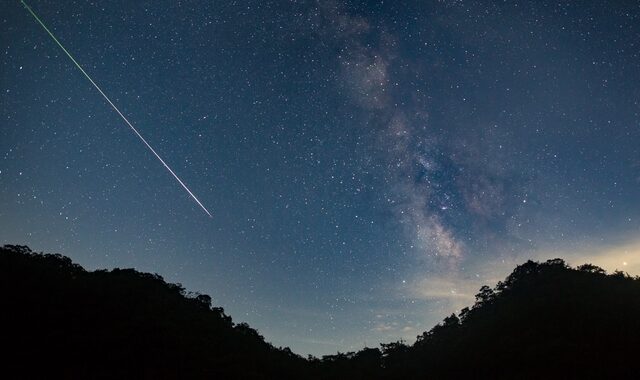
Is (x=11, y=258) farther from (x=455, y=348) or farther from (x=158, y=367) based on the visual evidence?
(x=455, y=348)

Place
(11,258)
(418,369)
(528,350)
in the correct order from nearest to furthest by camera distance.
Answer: (528,350) < (11,258) < (418,369)

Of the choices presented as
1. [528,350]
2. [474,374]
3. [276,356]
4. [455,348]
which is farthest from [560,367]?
[276,356]

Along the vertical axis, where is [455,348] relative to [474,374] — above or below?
above

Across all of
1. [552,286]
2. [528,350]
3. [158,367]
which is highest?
[552,286]

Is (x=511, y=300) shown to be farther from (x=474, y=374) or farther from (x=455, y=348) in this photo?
(x=474, y=374)

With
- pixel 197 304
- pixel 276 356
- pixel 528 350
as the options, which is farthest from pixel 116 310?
pixel 528 350

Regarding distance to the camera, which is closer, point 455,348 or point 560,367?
point 560,367

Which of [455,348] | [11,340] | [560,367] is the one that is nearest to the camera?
[11,340]
